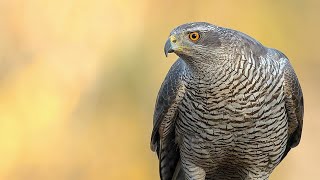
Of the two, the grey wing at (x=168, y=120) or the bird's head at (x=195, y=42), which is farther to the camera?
the grey wing at (x=168, y=120)

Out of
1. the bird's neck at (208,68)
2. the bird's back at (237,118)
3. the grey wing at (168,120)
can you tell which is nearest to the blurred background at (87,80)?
the grey wing at (168,120)

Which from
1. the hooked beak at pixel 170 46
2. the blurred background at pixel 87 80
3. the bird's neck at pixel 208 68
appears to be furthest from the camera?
the blurred background at pixel 87 80

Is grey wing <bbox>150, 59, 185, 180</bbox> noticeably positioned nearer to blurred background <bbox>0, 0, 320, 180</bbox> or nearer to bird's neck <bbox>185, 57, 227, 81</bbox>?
bird's neck <bbox>185, 57, 227, 81</bbox>

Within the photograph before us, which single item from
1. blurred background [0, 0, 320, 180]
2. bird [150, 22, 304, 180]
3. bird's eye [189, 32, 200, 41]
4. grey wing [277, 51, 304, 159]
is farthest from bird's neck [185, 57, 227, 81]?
blurred background [0, 0, 320, 180]

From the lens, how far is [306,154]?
229 inches

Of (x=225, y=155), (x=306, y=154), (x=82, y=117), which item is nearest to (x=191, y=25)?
(x=225, y=155)

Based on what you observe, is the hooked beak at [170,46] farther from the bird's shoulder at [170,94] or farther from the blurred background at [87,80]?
the blurred background at [87,80]

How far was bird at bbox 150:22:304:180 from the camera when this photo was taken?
3.38 m

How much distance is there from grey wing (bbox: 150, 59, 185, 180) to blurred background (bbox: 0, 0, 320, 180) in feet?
5.15

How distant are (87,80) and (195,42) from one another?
2.35m

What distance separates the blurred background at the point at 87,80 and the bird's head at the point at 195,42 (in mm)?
2203

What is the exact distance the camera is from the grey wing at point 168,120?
12.0 ft

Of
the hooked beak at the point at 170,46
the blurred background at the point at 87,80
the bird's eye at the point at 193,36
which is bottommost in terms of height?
the blurred background at the point at 87,80

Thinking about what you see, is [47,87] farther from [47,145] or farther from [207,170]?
[207,170]
